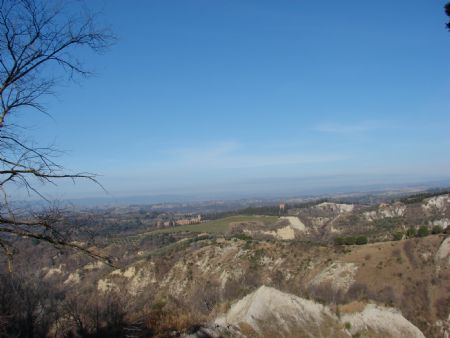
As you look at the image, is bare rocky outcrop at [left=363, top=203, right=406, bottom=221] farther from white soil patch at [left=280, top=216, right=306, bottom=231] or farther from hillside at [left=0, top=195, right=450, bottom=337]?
white soil patch at [left=280, top=216, right=306, bottom=231]

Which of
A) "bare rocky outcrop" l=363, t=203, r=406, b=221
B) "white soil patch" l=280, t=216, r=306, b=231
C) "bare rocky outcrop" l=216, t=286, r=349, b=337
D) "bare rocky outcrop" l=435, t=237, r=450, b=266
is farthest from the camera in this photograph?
"white soil patch" l=280, t=216, r=306, b=231

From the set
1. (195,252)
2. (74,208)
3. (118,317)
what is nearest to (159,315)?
(118,317)

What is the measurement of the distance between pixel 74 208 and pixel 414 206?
111 meters

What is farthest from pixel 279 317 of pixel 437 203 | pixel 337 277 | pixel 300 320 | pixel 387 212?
pixel 387 212

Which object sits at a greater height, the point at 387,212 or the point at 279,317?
the point at 279,317

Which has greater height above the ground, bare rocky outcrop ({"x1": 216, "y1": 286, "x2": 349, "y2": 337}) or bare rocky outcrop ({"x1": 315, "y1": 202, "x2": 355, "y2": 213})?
bare rocky outcrop ({"x1": 216, "y1": 286, "x2": 349, "y2": 337})

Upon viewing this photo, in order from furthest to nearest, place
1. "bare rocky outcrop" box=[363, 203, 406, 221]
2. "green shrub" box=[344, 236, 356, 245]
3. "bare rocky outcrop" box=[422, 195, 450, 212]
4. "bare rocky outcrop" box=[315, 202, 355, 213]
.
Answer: "bare rocky outcrop" box=[315, 202, 355, 213]
"bare rocky outcrop" box=[363, 203, 406, 221]
"bare rocky outcrop" box=[422, 195, 450, 212]
"green shrub" box=[344, 236, 356, 245]

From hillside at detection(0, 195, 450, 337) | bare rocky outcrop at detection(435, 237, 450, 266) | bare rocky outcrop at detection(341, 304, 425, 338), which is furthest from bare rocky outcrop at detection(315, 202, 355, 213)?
bare rocky outcrop at detection(341, 304, 425, 338)

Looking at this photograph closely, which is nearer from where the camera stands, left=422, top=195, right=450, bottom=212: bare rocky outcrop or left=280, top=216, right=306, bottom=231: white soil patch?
left=422, top=195, right=450, bottom=212: bare rocky outcrop

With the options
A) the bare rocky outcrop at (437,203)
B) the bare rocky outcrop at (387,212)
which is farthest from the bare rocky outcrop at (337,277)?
the bare rocky outcrop at (387,212)

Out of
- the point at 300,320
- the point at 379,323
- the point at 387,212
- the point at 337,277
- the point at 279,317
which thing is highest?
the point at 279,317

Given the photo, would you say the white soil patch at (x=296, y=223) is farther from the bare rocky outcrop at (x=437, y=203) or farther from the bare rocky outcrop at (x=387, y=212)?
the bare rocky outcrop at (x=437, y=203)

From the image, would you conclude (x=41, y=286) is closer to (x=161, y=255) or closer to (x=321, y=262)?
(x=321, y=262)

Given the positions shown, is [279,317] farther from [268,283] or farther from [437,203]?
[437,203]
